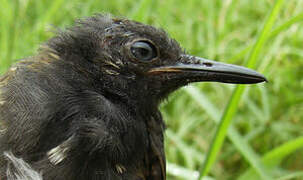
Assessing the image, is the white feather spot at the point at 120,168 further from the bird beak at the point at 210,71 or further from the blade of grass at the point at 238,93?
the blade of grass at the point at 238,93

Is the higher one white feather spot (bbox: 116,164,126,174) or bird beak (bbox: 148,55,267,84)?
bird beak (bbox: 148,55,267,84)

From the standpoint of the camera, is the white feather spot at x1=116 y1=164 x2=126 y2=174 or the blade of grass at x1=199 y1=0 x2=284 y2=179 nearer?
the white feather spot at x1=116 y1=164 x2=126 y2=174

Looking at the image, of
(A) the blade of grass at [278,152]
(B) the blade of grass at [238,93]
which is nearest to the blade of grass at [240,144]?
(A) the blade of grass at [278,152]

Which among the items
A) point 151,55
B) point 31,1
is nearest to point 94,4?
point 31,1

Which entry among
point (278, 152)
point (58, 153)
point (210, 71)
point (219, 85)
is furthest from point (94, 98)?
point (219, 85)

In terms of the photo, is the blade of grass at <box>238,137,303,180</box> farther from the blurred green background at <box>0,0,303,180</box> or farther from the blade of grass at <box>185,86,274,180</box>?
the blurred green background at <box>0,0,303,180</box>

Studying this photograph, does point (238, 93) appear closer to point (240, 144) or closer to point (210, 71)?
point (210, 71)

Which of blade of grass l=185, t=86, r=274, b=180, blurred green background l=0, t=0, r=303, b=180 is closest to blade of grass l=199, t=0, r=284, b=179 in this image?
blade of grass l=185, t=86, r=274, b=180

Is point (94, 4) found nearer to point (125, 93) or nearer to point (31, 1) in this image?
point (31, 1)
